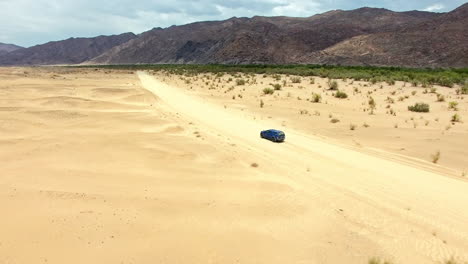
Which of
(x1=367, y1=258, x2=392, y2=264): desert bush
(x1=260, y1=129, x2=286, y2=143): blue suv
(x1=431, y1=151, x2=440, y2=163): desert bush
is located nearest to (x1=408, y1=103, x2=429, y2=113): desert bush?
(x1=431, y1=151, x2=440, y2=163): desert bush

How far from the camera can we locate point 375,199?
9750mm

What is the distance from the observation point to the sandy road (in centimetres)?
756

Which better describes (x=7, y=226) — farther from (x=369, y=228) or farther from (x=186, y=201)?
(x=369, y=228)

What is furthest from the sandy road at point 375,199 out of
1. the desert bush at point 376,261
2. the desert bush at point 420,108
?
the desert bush at point 420,108

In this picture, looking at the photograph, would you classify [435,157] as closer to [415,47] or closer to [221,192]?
[221,192]

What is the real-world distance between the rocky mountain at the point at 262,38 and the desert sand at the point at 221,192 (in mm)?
93443

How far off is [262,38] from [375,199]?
123 metres

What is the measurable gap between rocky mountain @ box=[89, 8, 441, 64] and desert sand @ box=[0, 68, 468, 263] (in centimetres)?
9344

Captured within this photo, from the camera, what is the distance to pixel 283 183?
34.2 ft

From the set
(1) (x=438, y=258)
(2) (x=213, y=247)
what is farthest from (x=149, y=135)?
(1) (x=438, y=258)

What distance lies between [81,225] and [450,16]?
108m

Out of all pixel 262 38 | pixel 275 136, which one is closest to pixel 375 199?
pixel 275 136

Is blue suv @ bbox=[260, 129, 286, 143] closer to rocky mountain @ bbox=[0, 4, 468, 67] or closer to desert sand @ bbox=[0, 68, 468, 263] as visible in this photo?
desert sand @ bbox=[0, 68, 468, 263]

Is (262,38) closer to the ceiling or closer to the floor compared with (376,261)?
closer to the ceiling
